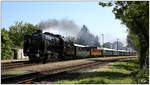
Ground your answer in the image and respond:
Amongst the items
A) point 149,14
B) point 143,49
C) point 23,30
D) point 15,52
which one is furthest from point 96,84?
point 23,30

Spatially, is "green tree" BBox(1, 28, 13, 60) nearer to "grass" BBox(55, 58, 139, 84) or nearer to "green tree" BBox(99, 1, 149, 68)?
"grass" BBox(55, 58, 139, 84)

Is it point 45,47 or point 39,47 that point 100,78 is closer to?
point 45,47

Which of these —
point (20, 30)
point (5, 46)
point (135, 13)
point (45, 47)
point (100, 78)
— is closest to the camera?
point (100, 78)

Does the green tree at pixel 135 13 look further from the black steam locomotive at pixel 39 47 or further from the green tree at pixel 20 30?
the green tree at pixel 20 30

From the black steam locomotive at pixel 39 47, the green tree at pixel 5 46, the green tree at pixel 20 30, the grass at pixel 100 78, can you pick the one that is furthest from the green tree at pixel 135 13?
the green tree at pixel 20 30

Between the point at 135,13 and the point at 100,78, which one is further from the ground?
the point at 135,13

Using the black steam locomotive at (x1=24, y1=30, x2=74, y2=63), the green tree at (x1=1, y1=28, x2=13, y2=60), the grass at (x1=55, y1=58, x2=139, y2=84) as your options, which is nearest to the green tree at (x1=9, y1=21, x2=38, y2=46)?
the green tree at (x1=1, y1=28, x2=13, y2=60)

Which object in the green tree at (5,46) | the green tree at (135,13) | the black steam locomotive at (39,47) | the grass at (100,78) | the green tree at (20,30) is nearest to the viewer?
the grass at (100,78)

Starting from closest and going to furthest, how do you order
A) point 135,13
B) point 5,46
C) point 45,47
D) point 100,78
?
point 100,78 → point 135,13 → point 45,47 → point 5,46

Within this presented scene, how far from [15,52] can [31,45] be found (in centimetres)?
1812

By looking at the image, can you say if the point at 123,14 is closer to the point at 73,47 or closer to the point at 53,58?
the point at 53,58

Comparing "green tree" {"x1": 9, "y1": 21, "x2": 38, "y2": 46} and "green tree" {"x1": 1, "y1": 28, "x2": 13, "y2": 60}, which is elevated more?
"green tree" {"x1": 9, "y1": 21, "x2": 38, "y2": 46}

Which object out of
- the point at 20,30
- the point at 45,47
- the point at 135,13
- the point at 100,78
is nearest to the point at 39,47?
the point at 45,47

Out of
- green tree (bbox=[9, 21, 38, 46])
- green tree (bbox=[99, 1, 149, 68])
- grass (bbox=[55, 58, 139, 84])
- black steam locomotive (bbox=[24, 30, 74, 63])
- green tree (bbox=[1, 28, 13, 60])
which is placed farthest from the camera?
green tree (bbox=[9, 21, 38, 46])
